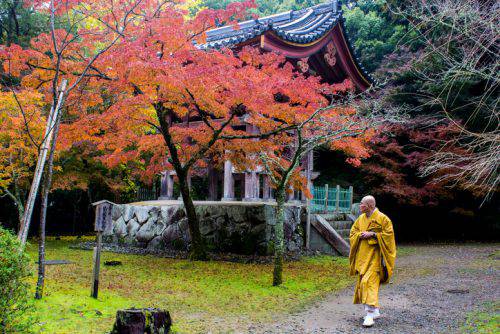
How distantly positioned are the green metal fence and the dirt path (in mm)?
3292

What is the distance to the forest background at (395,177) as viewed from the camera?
47.3ft

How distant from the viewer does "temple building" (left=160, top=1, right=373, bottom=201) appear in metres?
10.3

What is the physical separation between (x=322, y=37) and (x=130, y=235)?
26.1 ft

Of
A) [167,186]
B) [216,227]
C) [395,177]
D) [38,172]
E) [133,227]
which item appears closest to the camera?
[38,172]

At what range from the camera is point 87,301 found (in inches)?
221

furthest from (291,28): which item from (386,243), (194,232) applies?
(386,243)

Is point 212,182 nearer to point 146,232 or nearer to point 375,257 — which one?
point 146,232

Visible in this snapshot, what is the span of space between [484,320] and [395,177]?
10128mm

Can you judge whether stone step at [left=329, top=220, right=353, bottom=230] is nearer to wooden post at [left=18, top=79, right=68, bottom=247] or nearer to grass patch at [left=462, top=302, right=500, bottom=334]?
grass patch at [left=462, top=302, right=500, bottom=334]

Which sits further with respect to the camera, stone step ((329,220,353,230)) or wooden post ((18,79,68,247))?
stone step ((329,220,353,230))

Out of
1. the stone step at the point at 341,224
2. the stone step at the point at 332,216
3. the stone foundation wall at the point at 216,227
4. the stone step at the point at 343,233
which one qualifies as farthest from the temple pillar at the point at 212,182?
the stone step at the point at 343,233

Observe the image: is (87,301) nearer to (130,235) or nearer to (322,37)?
(130,235)

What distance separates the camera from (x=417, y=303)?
652 centimetres

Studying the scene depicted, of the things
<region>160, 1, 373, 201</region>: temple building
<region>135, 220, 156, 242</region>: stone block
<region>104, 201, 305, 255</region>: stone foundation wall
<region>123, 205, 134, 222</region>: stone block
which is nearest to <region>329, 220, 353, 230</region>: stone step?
<region>160, 1, 373, 201</region>: temple building
